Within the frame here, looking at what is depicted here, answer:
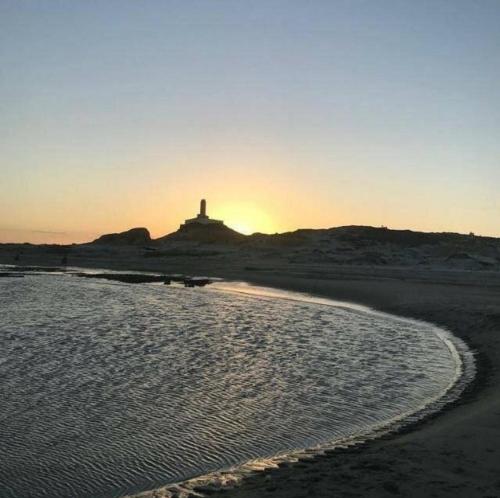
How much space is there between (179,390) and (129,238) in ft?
437

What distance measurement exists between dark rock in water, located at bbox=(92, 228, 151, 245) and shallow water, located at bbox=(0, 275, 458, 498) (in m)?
114

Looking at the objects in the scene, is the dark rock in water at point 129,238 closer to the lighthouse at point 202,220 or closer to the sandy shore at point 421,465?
the lighthouse at point 202,220

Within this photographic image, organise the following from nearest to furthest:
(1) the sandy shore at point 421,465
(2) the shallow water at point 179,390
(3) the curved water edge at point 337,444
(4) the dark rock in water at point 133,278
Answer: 1. (1) the sandy shore at point 421,465
2. (3) the curved water edge at point 337,444
3. (2) the shallow water at point 179,390
4. (4) the dark rock in water at point 133,278

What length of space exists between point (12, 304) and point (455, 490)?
25.8m

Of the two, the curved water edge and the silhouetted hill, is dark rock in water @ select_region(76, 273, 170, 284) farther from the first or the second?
the silhouetted hill

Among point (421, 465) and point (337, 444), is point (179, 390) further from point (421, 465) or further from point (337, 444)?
point (421, 465)

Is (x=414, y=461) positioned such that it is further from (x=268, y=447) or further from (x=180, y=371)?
(x=180, y=371)

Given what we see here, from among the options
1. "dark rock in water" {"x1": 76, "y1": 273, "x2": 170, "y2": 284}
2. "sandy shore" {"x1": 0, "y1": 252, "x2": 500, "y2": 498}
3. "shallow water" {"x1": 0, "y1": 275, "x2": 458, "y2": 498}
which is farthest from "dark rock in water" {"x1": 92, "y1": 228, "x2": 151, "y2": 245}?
"sandy shore" {"x1": 0, "y1": 252, "x2": 500, "y2": 498}

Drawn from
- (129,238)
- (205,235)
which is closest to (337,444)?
(205,235)

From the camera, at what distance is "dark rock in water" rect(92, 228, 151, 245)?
453 feet

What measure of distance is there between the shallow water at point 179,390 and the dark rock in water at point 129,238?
114 metres

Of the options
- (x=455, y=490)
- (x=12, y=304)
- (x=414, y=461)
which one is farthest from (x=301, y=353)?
(x=12, y=304)

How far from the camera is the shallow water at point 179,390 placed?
26.1 ft

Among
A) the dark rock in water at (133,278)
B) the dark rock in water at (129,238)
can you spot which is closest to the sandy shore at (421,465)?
the dark rock in water at (133,278)
